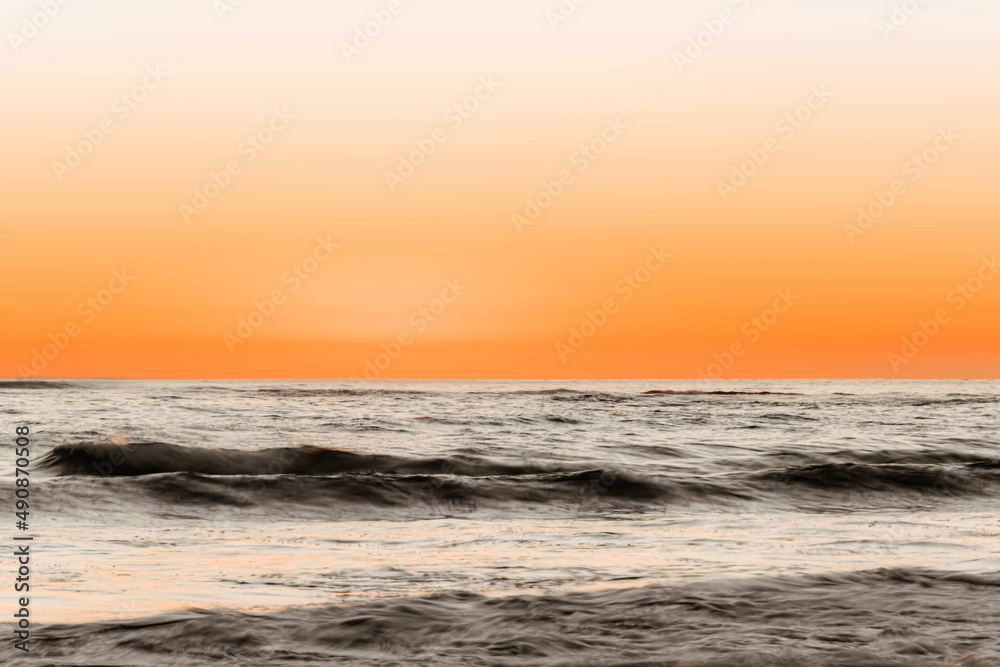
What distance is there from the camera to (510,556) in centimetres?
810

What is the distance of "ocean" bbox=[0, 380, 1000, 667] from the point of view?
5184mm

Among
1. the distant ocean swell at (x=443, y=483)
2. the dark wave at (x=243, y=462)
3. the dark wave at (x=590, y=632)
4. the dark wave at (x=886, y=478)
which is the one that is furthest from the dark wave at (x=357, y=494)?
the dark wave at (x=590, y=632)

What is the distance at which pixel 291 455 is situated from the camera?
59.0 feet

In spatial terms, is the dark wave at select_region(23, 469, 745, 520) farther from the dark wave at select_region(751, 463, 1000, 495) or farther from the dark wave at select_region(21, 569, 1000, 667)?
the dark wave at select_region(21, 569, 1000, 667)

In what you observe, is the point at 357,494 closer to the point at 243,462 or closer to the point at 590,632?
the point at 243,462

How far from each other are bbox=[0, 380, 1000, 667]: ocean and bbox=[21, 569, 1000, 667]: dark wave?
0.07 feet

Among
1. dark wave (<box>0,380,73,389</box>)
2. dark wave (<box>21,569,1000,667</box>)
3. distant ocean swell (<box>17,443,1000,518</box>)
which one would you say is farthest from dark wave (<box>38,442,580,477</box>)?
dark wave (<box>0,380,73,389</box>)

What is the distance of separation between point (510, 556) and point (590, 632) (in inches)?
A: 106

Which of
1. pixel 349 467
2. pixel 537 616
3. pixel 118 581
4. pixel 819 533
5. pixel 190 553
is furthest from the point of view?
pixel 349 467

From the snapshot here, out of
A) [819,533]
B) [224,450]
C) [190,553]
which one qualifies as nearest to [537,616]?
[190,553]

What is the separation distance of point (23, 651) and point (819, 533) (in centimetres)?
755

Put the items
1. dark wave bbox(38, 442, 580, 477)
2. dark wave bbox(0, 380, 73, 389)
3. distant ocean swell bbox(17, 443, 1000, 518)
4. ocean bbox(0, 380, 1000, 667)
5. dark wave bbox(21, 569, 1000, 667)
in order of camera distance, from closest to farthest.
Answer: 1. dark wave bbox(21, 569, 1000, 667)
2. ocean bbox(0, 380, 1000, 667)
3. distant ocean swell bbox(17, 443, 1000, 518)
4. dark wave bbox(38, 442, 580, 477)
5. dark wave bbox(0, 380, 73, 389)

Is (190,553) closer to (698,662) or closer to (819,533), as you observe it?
(698,662)

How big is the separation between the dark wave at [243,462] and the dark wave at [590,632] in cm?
965
